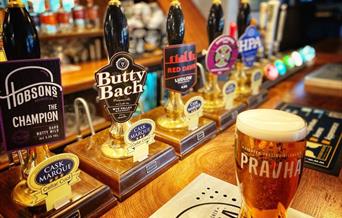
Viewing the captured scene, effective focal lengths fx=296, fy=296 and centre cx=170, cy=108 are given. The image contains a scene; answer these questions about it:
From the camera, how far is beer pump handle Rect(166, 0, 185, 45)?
919 mm

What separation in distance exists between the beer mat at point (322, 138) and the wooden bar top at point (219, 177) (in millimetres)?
53

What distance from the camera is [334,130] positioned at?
1158 millimetres

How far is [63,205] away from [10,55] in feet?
1.11

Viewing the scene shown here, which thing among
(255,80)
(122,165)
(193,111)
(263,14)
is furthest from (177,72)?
(263,14)

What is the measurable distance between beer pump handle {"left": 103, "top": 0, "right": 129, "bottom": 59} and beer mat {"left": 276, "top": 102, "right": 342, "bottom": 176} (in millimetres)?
671

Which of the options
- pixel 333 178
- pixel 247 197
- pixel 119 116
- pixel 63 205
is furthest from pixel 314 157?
pixel 63 205

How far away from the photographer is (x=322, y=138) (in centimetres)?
109

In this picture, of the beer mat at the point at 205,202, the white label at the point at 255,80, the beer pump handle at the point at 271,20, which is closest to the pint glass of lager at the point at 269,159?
the beer mat at the point at 205,202

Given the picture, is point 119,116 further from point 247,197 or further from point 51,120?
point 247,197

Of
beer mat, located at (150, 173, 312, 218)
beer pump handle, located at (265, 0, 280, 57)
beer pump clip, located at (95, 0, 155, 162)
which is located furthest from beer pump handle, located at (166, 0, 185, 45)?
beer pump handle, located at (265, 0, 280, 57)

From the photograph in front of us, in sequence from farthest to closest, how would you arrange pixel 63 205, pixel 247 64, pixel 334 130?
pixel 247 64
pixel 334 130
pixel 63 205

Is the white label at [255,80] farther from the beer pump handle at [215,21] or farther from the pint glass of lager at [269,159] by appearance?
the pint glass of lager at [269,159]

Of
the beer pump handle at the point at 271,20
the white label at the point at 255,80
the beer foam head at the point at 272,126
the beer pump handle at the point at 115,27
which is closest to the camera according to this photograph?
the beer foam head at the point at 272,126

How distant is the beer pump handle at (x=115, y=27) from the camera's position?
75 cm
